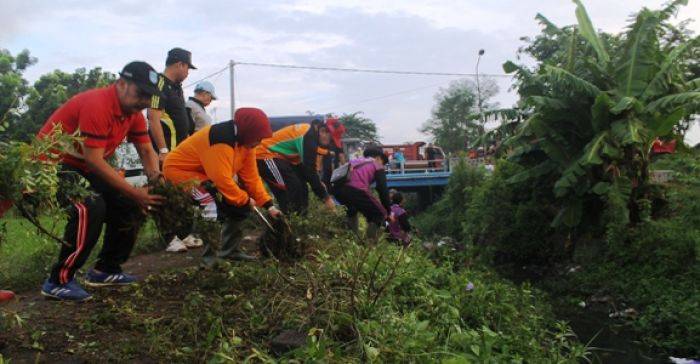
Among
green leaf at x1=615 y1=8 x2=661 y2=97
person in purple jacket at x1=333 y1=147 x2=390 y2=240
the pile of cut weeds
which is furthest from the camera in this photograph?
green leaf at x1=615 y1=8 x2=661 y2=97

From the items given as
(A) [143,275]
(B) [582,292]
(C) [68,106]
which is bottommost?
(B) [582,292]

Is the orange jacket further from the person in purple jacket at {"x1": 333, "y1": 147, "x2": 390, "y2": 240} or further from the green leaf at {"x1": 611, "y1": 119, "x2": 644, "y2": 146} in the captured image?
the green leaf at {"x1": 611, "y1": 119, "x2": 644, "y2": 146}

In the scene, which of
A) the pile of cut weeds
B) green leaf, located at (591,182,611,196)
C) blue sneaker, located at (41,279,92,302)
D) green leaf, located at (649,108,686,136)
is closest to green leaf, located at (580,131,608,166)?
green leaf, located at (591,182,611,196)

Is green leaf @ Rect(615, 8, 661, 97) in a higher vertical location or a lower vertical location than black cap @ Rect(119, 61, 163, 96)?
higher

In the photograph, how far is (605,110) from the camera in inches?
343

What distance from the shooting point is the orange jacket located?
4.52 metres

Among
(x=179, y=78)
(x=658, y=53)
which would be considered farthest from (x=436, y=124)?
(x=179, y=78)

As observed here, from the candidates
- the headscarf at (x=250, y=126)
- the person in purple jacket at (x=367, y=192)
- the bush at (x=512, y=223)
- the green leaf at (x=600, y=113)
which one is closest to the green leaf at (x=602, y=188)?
the green leaf at (x=600, y=113)

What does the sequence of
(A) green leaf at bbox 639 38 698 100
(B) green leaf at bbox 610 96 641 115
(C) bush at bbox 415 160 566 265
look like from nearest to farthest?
(B) green leaf at bbox 610 96 641 115
(A) green leaf at bbox 639 38 698 100
(C) bush at bbox 415 160 566 265

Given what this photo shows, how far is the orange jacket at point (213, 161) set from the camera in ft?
14.8

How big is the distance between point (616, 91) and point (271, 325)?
7.63m

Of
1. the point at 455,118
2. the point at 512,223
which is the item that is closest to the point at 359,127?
the point at 455,118

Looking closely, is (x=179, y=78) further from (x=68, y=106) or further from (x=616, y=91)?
(x=616, y=91)

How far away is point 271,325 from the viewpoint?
3279mm
